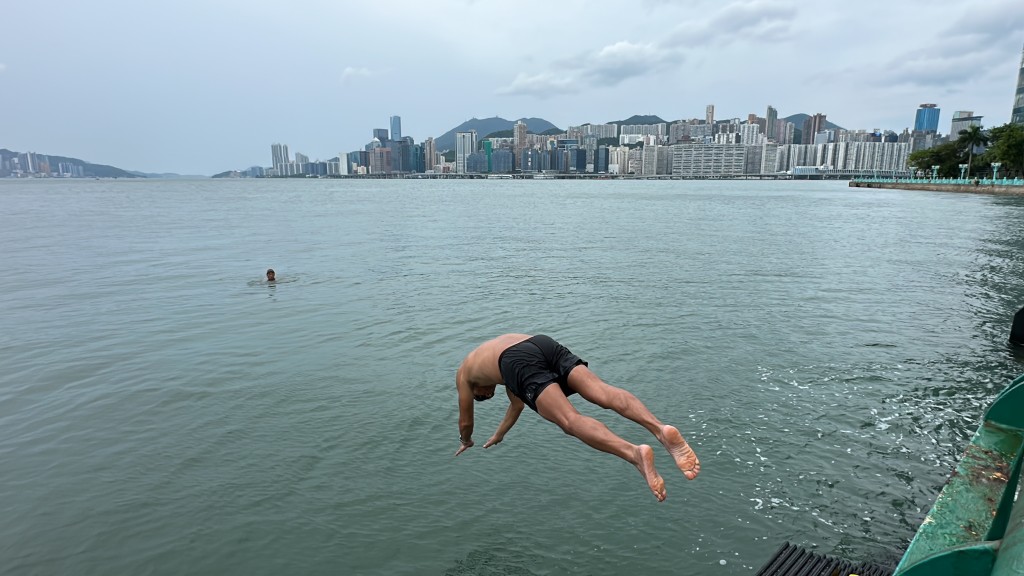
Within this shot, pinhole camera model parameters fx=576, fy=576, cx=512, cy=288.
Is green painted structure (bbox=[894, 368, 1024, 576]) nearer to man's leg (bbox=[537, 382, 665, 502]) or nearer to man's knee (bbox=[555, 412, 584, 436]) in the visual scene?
man's leg (bbox=[537, 382, 665, 502])

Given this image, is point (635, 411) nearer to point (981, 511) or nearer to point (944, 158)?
point (981, 511)

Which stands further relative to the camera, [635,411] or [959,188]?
[959,188]

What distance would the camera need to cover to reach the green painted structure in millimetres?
3400

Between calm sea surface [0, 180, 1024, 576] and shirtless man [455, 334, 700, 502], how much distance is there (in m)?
2.76

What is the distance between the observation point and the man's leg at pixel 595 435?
16.8 feet

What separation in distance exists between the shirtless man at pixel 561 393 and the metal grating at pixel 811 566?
2813 mm

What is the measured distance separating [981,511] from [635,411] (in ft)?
8.96

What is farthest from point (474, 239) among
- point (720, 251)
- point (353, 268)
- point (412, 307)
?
point (412, 307)

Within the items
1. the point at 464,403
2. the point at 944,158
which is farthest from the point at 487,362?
the point at 944,158

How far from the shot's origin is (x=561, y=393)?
5941 mm

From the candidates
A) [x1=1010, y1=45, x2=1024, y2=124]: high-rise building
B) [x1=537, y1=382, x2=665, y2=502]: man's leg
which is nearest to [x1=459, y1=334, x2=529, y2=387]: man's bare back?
[x1=537, y1=382, x2=665, y2=502]: man's leg

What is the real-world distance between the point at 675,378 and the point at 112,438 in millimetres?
12151

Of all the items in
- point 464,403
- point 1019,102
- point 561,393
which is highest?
point 1019,102

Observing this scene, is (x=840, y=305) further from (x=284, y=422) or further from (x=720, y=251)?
(x=284, y=422)
